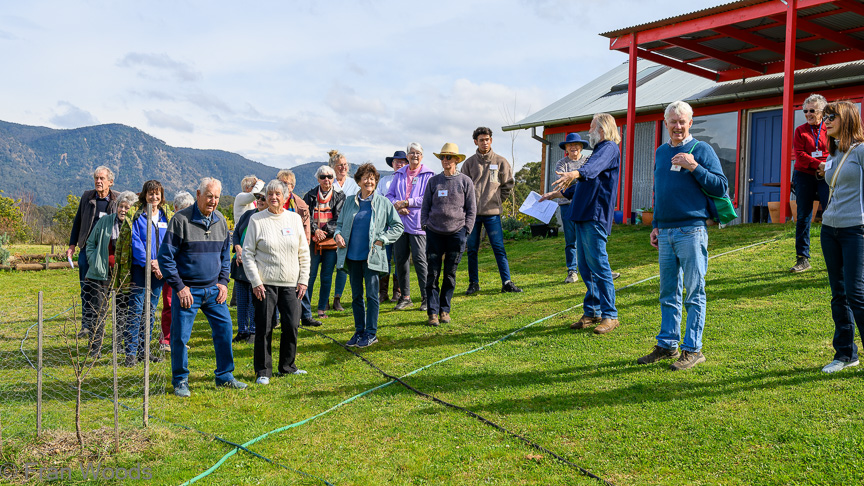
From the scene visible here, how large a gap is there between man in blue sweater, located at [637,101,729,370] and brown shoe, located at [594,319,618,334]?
92 centimetres

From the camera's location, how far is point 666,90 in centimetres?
1711

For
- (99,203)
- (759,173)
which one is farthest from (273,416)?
(759,173)

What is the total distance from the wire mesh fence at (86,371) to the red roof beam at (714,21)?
34.8 ft

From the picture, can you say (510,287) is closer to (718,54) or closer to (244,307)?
(244,307)

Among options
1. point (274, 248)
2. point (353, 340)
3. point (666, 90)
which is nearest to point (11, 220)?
point (666, 90)

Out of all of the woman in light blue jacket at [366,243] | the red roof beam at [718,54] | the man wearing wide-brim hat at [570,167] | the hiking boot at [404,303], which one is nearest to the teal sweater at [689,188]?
the woman in light blue jacket at [366,243]

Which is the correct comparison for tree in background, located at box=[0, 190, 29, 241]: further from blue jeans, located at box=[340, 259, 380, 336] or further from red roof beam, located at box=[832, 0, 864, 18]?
red roof beam, located at box=[832, 0, 864, 18]

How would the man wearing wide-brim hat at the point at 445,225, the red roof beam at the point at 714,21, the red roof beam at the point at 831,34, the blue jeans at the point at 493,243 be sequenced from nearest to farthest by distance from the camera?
1. the man wearing wide-brim hat at the point at 445,225
2. the blue jeans at the point at 493,243
3. the red roof beam at the point at 714,21
4. the red roof beam at the point at 831,34

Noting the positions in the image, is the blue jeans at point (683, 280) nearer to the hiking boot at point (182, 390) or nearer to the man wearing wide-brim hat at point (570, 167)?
the man wearing wide-brim hat at point (570, 167)

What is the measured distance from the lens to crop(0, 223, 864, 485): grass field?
3533 millimetres

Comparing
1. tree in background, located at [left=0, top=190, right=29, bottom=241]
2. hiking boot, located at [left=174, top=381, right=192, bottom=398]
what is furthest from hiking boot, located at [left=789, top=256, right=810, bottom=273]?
tree in background, located at [left=0, top=190, right=29, bottom=241]

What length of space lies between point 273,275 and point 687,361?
3357 millimetres

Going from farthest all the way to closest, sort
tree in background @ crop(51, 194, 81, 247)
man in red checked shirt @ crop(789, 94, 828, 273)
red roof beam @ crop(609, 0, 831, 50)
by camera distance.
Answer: tree in background @ crop(51, 194, 81, 247) < red roof beam @ crop(609, 0, 831, 50) < man in red checked shirt @ crop(789, 94, 828, 273)

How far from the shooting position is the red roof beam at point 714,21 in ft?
36.6
